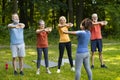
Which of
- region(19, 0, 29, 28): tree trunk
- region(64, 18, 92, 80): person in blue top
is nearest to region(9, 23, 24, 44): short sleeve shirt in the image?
region(64, 18, 92, 80): person in blue top

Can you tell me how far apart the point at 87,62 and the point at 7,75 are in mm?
2559

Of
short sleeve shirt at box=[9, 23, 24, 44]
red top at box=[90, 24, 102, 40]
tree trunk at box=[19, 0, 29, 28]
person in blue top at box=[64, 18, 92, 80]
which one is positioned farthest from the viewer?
tree trunk at box=[19, 0, 29, 28]

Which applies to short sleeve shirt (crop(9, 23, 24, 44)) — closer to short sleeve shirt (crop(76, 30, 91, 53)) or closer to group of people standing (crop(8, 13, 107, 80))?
group of people standing (crop(8, 13, 107, 80))

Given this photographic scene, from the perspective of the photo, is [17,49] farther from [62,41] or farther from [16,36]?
[62,41]

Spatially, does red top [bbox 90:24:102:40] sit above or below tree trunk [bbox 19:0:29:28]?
above

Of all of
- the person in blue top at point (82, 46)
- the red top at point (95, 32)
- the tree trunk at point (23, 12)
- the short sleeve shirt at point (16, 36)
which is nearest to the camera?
the person in blue top at point (82, 46)

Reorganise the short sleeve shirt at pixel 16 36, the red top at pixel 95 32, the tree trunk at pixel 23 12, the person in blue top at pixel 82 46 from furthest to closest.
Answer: the tree trunk at pixel 23 12, the red top at pixel 95 32, the short sleeve shirt at pixel 16 36, the person in blue top at pixel 82 46

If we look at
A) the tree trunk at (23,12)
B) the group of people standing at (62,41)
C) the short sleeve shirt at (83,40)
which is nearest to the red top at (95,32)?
the group of people standing at (62,41)

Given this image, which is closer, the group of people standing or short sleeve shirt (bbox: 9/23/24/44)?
the group of people standing

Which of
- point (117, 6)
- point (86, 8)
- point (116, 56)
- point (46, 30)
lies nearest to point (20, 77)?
point (46, 30)

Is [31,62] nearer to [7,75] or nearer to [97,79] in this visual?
[7,75]

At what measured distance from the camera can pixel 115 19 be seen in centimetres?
2586

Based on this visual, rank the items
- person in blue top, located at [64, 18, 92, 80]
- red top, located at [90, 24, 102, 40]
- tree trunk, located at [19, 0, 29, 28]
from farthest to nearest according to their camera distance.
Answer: tree trunk, located at [19, 0, 29, 28]
red top, located at [90, 24, 102, 40]
person in blue top, located at [64, 18, 92, 80]

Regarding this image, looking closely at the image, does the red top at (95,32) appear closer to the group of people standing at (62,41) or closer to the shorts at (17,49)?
the group of people standing at (62,41)
